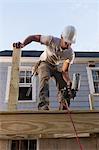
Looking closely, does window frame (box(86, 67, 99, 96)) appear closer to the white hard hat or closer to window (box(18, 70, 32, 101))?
window (box(18, 70, 32, 101))

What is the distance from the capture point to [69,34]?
1.71 metres

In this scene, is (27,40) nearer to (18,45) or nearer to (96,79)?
(18,45)

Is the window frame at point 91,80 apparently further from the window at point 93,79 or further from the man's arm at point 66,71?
the man's arm at point 66,71

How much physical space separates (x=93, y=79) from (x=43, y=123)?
6.97 ft

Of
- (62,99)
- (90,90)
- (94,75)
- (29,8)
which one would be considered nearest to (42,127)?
(62,99)

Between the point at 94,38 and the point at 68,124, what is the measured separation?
0.45m

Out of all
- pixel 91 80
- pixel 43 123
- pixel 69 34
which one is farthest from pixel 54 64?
pixel 91 80

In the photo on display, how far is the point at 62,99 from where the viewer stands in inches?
72.9

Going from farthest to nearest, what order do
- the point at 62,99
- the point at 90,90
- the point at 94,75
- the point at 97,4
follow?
the point at 94,75, the point at 90,90, the point at 62,99, the point at 97,4

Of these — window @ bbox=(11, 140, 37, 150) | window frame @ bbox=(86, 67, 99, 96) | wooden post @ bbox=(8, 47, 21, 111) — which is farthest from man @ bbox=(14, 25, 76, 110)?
window frame @ bbox=(86, 67, 99, 96)

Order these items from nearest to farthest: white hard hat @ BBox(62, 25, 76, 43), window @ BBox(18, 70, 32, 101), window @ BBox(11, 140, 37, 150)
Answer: white hard hat @ BBox(62, 25, 76, 43) < window @ BBox(11, 140, 37, 150) < window @ BBox(18, 70, 32, 101)

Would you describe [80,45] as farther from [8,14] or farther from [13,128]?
[13,128]

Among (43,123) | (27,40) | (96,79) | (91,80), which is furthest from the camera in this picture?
(96,79)

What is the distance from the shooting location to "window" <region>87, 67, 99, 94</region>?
11.1 feet
